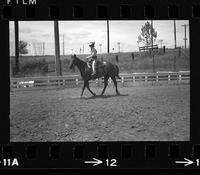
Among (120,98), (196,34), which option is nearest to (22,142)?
(120,98)

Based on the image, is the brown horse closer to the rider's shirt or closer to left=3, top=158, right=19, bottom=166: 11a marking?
the rider's shirt

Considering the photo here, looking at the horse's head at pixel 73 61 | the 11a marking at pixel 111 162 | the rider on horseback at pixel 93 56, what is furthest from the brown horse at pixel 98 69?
the 11a marking at pixel 111 162

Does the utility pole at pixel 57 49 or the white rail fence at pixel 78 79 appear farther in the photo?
the white rail fence at pixel 78 79

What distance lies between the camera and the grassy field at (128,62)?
8.34 meters

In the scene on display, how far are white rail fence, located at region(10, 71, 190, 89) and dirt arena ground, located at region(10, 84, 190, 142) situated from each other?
7.2 inches

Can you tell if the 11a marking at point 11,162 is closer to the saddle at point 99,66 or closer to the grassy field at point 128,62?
the grassy field at point 128,62

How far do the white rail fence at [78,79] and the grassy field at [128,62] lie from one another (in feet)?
0.38

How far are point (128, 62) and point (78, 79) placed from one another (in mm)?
1291

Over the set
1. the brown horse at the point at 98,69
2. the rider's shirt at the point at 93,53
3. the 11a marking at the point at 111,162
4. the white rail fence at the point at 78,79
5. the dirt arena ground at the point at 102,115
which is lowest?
the 11a marking at the point at 111,162

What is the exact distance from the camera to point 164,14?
7.70 m

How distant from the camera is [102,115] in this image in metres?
8.59

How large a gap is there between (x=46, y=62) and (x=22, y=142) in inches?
79.6

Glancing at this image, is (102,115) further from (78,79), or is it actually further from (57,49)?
(57,49)

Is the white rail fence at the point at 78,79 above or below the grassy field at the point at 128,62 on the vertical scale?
below
